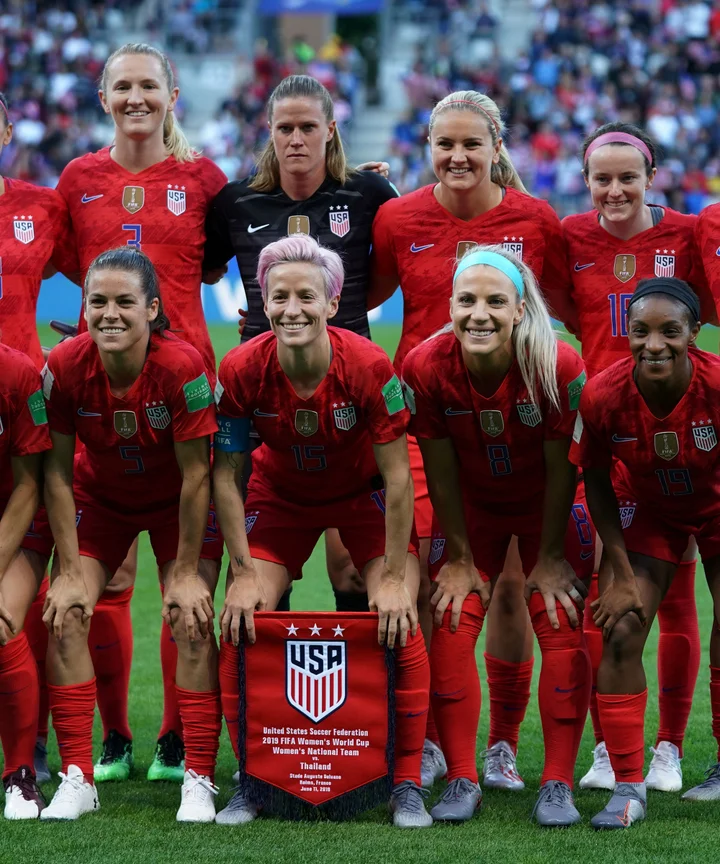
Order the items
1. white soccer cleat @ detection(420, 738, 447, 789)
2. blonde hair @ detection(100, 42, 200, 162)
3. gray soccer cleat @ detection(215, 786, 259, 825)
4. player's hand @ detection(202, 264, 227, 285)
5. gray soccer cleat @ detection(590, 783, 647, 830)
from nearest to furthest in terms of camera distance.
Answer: gray soccer cleat @ detection(590, 783, 647, 830) → gray soccer cleat @ detection(215, 786, 259, 825) → white soccer cleat @ detection(420, 738, 447, 789) → blonde hair @ detection(100, 42, 200, 162) → player's hand @ detection(202, 264, 227, 285)

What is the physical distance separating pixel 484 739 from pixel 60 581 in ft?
6.42

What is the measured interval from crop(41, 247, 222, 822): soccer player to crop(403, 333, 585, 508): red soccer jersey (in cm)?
72

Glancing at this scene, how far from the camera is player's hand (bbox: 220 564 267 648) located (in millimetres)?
4203

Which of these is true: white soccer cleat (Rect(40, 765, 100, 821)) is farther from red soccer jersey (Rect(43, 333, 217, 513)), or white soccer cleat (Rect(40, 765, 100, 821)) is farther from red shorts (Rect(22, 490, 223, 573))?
red soccer jersey (Rect(43, 333, 217, 513))

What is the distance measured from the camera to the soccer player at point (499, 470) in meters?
4.20

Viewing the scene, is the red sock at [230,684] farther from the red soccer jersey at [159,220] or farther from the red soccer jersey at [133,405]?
the red soccer jersey at [159,220]

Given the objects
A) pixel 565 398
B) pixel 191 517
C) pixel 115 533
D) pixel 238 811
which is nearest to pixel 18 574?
pixel 115 533

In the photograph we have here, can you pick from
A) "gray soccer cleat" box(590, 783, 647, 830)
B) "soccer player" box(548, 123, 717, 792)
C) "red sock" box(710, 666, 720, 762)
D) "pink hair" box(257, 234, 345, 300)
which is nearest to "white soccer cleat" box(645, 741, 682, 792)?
"soccer player" box(548, 123, 717, 792)

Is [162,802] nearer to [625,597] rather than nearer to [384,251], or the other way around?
[625,597]

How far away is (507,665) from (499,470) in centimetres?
79

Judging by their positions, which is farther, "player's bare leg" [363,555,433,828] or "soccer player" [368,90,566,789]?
"soccer player" [368,90,566,789]

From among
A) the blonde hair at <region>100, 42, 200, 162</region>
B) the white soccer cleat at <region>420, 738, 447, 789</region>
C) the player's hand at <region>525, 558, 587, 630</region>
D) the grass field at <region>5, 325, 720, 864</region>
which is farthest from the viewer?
the blonde hair at <region>100, 42, 200, 162</region>

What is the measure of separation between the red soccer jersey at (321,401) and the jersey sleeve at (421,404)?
80 mm

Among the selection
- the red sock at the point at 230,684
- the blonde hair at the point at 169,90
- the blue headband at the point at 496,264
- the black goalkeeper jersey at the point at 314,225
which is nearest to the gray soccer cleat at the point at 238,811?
the red sock at the point at 230,684
